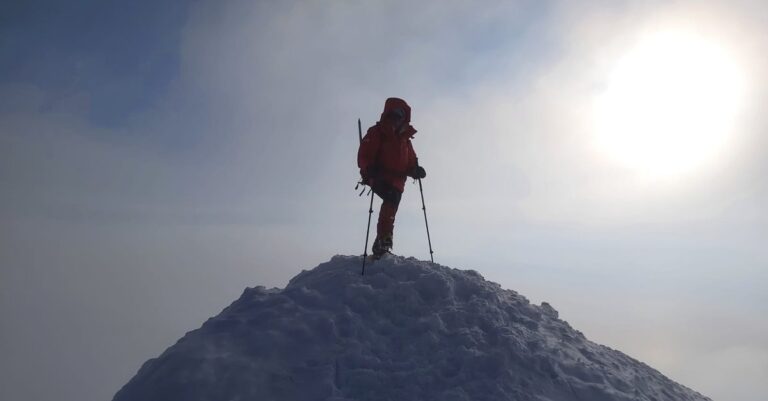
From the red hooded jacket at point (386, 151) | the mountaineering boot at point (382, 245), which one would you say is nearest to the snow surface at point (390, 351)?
the mountaineering boot at point (382, 245)

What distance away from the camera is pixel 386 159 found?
11875 mm

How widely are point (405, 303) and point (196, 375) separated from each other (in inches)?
136

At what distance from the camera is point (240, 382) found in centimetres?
821

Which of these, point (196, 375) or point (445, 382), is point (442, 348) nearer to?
point (445, 382)

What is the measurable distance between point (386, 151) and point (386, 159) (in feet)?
0.51

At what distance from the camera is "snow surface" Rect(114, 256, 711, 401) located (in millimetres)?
8281

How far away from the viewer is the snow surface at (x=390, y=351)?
8281 millimetres

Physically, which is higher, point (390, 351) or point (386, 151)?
point (386, 151)

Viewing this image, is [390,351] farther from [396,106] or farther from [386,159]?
[396,106]

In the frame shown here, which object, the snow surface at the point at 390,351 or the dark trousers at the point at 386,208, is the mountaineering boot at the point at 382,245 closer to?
the dark trousers at the point at 386,208

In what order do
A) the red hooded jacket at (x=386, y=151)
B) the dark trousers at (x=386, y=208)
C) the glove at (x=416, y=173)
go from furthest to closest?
the glove at (x=416, y=173)
the dark trousers at (x=386, y=208)
the red hooded jacket at (x=386, y=151)

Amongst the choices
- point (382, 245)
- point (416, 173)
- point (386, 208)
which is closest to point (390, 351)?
point (382, 245)

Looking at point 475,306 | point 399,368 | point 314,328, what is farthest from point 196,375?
point 475,306

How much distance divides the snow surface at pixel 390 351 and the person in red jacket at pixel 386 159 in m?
0.91
